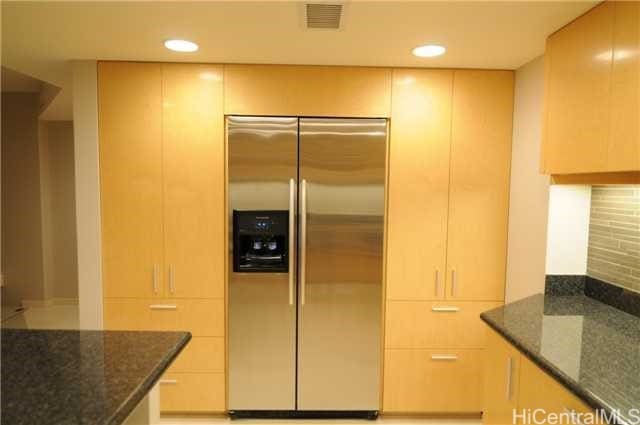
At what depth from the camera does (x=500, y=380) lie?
1726 millimetres

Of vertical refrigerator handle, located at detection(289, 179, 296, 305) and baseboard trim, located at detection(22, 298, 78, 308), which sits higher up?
vertical refrigerator handle, located at detection(289, 179, 296, 305)

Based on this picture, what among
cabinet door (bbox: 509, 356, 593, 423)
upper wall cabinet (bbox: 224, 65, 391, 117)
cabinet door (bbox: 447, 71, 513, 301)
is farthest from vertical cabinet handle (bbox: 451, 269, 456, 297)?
upper wall cabinet (bbox: 224, 65, 391, 117)

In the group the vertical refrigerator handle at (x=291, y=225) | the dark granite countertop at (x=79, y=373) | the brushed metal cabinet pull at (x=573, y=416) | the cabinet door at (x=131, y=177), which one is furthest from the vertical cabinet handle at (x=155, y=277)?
the brushed metal cabinet pull at (x=573, y=416)

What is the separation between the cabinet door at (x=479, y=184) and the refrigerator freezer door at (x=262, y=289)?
1016mm

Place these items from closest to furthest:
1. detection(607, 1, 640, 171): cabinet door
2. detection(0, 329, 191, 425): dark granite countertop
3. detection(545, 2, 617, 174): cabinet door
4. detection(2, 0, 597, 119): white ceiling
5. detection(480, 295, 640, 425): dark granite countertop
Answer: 1. detection(0, 329, 191, 425): dark granite countertop
2. detection(480, 295, 640, 425): dark granite countertop
3. detection(607, 1, 640, 171): cabinet door
4. detection(545, 2, 617, 174): cabinet door
5. detection(2, 0, 597, 119): white ceiling

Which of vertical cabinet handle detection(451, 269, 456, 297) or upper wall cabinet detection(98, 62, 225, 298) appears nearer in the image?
upper wall cabinet detection(98, 62, 225, 298)

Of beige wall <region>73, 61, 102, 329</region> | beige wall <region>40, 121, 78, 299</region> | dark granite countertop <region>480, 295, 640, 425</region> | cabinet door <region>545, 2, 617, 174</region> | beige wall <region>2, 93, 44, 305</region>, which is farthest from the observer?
beige wall <region>40, 121, 78, 299</region>

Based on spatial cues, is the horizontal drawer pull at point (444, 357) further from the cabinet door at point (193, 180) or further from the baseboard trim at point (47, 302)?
the baseboard trim at point (47, 302)

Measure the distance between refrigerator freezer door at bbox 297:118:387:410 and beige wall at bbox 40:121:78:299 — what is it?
153 inches

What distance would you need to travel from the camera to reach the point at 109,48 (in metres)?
2.15

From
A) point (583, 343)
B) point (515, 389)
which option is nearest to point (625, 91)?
point (583, 343)

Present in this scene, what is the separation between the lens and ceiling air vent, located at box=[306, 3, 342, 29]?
5.32ft

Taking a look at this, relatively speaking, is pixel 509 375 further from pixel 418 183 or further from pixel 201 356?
pixel 201 356

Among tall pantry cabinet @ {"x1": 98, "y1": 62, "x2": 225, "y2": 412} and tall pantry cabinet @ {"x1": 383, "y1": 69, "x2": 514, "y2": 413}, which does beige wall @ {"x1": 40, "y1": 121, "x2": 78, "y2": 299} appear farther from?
tall pantry cabinet @ {"x1": 383, "y1": 69, "x2": 514, "y2": 413}
